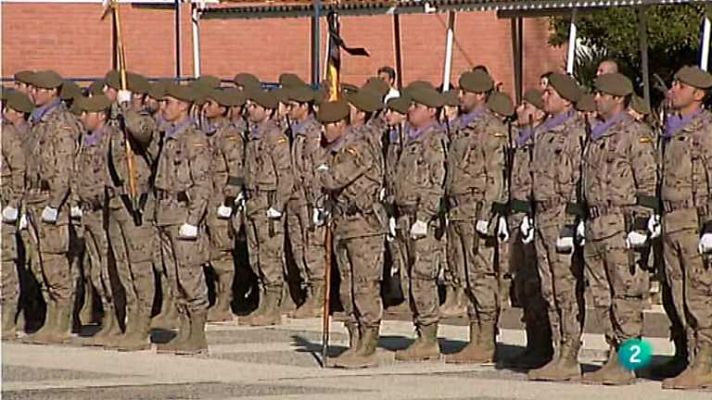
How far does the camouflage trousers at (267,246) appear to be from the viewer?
1844cm

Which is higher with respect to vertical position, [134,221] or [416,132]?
[416,132]

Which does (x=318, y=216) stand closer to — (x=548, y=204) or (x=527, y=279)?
(x=527, y=279)

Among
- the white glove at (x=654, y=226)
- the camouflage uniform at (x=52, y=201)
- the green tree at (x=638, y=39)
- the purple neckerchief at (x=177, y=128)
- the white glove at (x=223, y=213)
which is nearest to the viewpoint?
the white glove at (x=654, y=226)

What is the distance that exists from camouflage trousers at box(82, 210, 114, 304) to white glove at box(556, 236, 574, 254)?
14.0 ft

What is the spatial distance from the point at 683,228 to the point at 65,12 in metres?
14.9

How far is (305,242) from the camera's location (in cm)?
1858

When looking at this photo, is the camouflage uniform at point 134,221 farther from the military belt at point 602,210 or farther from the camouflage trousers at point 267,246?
the military belt at point 602,210

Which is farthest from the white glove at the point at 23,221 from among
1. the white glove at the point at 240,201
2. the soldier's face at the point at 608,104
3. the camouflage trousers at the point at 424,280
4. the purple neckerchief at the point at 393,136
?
the soldier's face at the point at 608,104

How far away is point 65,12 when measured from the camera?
2695cm

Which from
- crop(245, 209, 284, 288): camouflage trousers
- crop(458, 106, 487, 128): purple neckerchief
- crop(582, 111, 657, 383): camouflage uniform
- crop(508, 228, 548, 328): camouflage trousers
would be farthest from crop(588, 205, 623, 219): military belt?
crop(245, 209, 284, 288): camouflage trousers

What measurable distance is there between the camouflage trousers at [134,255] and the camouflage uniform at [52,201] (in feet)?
2.18

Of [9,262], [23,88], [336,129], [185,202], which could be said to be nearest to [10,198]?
[9,262]

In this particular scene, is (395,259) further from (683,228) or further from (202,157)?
(683,228)

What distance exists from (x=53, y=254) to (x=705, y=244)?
5996 millimetres
